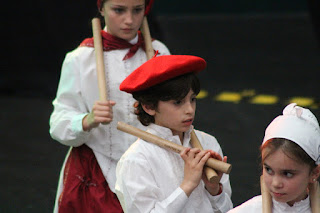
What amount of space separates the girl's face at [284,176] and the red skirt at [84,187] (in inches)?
44.4

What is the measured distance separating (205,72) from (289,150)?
627 centimetres

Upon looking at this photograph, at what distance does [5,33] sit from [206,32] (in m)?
3.59

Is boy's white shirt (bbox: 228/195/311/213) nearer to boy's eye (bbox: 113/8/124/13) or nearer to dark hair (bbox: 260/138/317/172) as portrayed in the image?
dark hair (bbox: 260/138/317/172)

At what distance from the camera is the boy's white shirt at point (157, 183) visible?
110 inches

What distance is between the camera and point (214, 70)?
8883mm

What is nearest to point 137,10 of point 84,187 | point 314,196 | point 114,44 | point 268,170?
point 114,44

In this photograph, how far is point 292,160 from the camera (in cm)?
258

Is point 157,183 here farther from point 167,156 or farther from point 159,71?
point 159,71

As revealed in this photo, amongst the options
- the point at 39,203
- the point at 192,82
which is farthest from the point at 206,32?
the point at 192,82

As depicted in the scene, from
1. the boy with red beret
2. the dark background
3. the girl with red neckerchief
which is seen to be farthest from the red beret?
the dark background

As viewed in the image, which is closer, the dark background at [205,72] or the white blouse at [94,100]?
the white blouse at [94,100]

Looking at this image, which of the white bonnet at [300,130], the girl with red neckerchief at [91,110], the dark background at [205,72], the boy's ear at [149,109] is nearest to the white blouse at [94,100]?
the girl with red neckerchief at [91,110]

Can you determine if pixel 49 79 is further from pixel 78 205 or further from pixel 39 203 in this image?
pixel 78 205

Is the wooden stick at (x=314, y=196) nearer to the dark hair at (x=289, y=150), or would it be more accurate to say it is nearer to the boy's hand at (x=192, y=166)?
the dark hair at (x=289, y=150)
